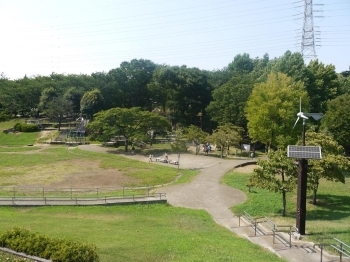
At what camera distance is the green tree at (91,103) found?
63.5 metres

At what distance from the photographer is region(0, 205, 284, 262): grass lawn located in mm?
15078

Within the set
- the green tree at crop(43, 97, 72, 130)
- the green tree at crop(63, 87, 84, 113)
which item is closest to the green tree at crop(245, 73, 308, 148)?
the green tree at crop(43, 97, 72, 130)

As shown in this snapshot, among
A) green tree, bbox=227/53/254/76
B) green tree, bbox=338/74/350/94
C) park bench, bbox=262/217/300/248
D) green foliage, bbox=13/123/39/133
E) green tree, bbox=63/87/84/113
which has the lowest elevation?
park bench, bbox=262/217/300/248

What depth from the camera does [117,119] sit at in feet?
163

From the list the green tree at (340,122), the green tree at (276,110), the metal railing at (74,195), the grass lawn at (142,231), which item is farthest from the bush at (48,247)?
the green tree at (340,122)

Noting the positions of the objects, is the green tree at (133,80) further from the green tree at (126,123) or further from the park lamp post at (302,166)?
the park lamp post at (302,166)

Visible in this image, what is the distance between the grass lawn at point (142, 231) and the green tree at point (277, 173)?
450cm

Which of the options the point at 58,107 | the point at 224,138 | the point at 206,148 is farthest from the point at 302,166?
the point at 58,107

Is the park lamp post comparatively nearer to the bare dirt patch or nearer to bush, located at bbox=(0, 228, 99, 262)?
bush, located at bbox=(0, 228, 99, 262)

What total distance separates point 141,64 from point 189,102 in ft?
49.0

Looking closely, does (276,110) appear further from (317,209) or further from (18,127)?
(18,127)

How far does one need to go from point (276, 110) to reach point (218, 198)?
1856 cm

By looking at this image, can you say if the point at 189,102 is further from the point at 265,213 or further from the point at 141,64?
the point at 265,213

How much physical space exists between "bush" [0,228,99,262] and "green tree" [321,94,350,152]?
37805 millimetres
